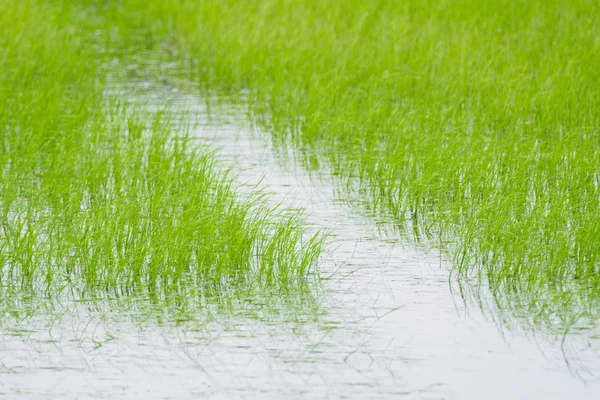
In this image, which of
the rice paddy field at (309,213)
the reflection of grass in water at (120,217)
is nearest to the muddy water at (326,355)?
the rice paddy field at (309,213)

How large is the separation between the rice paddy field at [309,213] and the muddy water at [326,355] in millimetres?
15

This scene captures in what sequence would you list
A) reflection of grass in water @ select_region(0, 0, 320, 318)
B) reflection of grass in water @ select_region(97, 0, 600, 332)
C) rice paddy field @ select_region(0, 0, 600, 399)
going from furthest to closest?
reflection of grass in water @ select_region(97, 0, 600, 332)
reflection of grass in water @ select_region(0, 0, 320, 318)
rice paddy field @ select_region(0, 0, 600, 399)

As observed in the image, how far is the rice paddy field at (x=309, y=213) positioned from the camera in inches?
194

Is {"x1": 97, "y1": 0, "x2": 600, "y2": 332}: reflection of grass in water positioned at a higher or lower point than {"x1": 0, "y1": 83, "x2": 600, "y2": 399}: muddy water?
higher

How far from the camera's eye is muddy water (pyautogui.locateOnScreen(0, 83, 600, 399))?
15.3ft

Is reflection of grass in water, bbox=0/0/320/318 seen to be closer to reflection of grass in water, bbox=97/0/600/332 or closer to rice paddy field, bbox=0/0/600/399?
rice paddy field, bbox=0/0/600/399

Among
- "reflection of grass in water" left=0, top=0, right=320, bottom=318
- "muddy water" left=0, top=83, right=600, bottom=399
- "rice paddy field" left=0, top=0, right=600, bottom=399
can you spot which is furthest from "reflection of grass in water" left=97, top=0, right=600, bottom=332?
"reflection of grass in water" left=0, top=0, right=320, bottom=318

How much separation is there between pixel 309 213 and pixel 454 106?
303 centimetres

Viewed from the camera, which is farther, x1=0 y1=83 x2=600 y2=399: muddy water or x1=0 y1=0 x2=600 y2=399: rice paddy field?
x1=0 y1=0 x2=600 y2=399: rice paddy field

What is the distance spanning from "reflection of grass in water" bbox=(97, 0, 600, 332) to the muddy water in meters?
0.47

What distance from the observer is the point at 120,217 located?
252 inches

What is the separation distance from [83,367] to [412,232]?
2.79 meters

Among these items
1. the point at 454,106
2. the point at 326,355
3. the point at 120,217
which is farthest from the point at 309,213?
the point at 454,106

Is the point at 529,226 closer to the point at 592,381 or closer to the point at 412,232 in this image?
the point at 412,232
